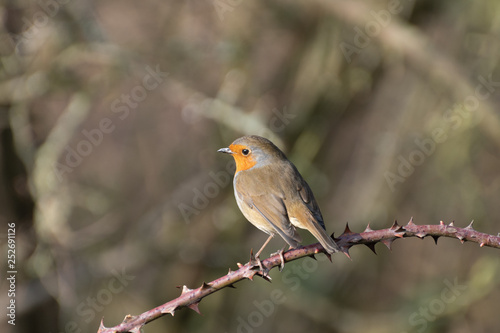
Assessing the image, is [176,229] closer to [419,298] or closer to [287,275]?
[287,275]

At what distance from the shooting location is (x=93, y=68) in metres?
7.18

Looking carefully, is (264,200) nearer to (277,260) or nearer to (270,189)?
(270,189)

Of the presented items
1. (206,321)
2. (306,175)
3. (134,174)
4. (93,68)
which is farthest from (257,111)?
(134,174)

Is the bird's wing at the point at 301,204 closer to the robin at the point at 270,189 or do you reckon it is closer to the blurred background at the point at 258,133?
the robin at the point at 270,189

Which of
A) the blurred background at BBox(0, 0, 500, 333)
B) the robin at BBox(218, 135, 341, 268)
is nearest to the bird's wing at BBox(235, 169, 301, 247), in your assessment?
the robin at BBox(218, 135, 341, 268)

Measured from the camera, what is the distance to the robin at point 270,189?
308cm

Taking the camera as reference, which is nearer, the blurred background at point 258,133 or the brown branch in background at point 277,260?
the brown branch in background at point 277,260

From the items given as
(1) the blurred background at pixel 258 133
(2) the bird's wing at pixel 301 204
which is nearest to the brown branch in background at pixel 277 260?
(2) the bird's wing at pixel 301 204

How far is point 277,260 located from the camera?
6.18 feet

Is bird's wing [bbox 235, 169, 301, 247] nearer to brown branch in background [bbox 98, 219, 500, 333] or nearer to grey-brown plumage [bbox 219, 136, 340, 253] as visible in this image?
grey-brown plumage [bbox 219, 136, 340, 253]

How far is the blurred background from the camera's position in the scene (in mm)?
5070

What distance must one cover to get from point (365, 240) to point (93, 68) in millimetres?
6012

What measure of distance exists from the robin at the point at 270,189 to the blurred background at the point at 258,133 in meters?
1.12

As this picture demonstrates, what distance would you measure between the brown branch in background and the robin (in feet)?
3.75
